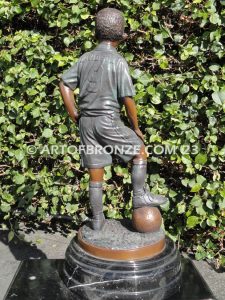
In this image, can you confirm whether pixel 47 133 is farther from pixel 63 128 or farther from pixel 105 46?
pixel 105 46

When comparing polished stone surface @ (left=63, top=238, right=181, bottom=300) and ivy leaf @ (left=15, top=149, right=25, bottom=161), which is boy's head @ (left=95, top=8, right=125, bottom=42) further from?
ivy leaf @ (left=15, top=149, right=25, bottom=161)

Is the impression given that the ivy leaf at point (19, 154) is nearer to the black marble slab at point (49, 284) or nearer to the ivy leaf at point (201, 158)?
the black marble slab at point (49, 284)

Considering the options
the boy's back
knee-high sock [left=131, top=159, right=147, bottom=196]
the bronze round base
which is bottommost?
the bronze round base

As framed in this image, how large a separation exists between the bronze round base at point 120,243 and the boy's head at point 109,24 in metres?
1.44

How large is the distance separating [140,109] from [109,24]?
1.55 meters

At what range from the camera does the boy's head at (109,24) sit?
258 cm

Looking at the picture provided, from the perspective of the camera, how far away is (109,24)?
2.59m

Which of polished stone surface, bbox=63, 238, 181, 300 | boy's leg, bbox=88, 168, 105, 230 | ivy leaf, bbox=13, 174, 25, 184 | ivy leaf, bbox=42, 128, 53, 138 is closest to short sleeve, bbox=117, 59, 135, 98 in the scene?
boy's leg, bbox=88, 168, 105, 230

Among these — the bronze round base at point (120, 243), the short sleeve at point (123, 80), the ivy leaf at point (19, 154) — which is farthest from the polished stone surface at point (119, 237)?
the ivy leaf at point (19, 154)

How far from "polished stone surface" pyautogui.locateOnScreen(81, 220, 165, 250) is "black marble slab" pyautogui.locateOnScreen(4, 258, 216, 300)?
0.41 m

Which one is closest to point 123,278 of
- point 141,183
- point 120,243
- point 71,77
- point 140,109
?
point 120,243

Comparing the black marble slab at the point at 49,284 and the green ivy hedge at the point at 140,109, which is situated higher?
the green ivy hedge at the point at 140,109

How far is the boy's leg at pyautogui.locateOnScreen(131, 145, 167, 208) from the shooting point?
9.27 ft

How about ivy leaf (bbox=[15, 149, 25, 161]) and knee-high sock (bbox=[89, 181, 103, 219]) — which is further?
ivy leaf (bbox=[15, 149, 25, 161])
